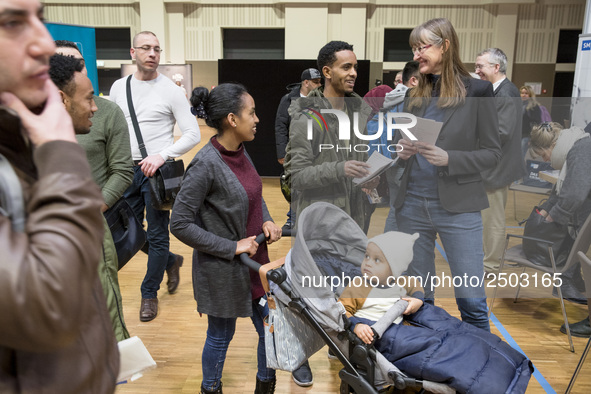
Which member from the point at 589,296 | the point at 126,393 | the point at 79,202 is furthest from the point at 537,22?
the point at 79,202

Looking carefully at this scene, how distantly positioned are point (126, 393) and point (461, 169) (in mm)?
2144

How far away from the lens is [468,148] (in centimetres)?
237

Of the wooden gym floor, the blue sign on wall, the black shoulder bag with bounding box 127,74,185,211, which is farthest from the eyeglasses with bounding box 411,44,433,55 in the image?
the blue sign on wall

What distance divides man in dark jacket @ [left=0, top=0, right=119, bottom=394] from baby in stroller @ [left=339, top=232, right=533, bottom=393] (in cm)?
168

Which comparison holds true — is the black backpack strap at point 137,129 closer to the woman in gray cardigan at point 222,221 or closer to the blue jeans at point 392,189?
the woman in gray cardigan at point 222,221

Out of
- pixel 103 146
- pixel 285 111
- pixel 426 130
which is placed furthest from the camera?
pixel 285 111

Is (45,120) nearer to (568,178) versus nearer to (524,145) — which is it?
(524,145)

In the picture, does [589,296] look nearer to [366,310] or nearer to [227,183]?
[366,310]

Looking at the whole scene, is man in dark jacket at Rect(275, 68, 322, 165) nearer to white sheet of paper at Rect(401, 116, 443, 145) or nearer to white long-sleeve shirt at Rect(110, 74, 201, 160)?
white long-sleeve shirt at Rect(110, 74, 201, 160)

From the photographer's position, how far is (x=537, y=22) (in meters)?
12.7

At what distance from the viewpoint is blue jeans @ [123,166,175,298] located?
369 cm

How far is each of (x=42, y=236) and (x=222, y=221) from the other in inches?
69.5

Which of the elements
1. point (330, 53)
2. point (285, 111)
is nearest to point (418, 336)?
point (330, 53)

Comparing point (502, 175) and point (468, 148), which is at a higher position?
point (468, 148)
